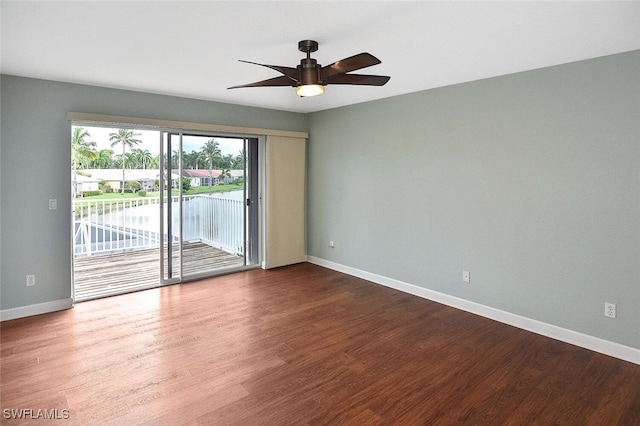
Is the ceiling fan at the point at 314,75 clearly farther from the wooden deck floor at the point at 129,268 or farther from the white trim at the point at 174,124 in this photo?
the wooden deck floor at the point at 129,268

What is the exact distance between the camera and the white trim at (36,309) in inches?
140

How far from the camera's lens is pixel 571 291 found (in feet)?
10.3

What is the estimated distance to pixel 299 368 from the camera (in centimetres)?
270

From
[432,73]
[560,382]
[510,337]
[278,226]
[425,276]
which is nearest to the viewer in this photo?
[560,382]

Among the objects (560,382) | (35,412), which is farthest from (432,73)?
(35,412)

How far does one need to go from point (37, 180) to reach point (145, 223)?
2.69m

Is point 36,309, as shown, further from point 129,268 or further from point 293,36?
point 293,36

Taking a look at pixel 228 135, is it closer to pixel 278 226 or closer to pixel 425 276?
pixel 278 226

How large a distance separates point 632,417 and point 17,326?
16.4ft

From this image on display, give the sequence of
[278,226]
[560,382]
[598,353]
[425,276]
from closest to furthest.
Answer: [560,382] < [598,353] < [425,276] < [278,226]

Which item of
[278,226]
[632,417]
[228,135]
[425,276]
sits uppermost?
[228,135]

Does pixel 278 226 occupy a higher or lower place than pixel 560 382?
higher

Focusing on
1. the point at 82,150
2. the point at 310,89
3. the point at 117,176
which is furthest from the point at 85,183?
the point at 310,89

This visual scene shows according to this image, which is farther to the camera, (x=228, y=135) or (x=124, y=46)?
(x=228, y=135)
